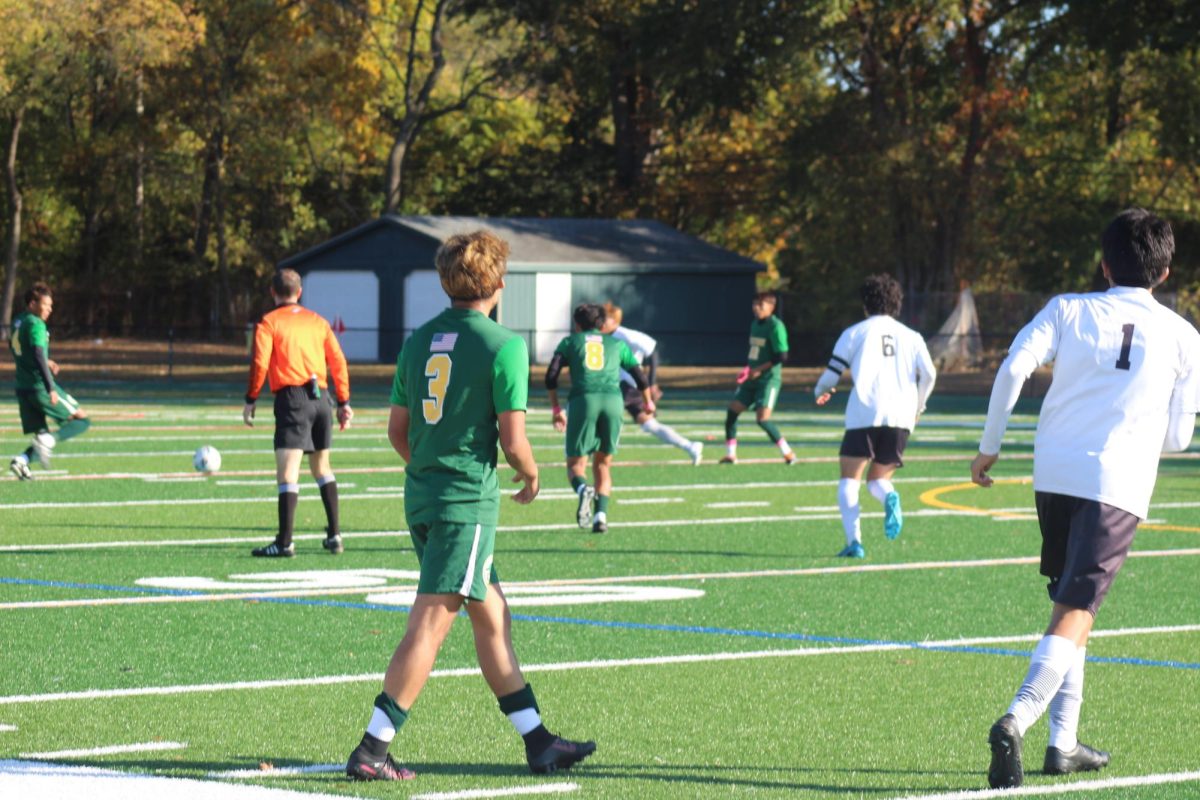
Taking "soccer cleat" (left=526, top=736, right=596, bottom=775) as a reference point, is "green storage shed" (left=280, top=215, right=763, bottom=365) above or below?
above

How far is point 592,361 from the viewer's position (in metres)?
15.3

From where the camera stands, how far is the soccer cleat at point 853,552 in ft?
44.9

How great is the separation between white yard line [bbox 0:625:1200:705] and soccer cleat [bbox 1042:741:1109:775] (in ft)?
8.70

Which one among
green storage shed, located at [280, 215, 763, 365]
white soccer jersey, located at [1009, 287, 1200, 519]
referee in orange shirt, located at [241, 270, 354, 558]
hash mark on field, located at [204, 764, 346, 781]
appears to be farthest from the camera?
green storage shed, located at [280, 215, 763, 365]

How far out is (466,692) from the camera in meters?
8.32

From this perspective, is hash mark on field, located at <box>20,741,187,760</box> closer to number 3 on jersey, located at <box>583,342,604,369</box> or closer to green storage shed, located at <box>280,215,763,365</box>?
number 3 on jersey, located at <box>583,342,604,369</box>

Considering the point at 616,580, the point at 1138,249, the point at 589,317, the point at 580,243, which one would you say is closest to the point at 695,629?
the point at 616,580

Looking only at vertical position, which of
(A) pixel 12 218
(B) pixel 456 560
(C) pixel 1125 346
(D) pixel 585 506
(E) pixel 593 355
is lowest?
(D) pixel 585 506

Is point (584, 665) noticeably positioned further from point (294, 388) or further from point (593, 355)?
point (593, 355)

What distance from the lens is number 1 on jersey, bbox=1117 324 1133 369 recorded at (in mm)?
6668

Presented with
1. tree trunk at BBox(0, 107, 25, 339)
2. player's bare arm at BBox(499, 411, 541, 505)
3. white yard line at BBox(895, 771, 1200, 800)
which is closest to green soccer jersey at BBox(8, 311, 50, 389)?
player's bare arm at BBox(499, 411, 541, 505)

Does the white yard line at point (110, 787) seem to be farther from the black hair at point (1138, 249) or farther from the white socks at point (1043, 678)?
the black hair at point (1138, 249)

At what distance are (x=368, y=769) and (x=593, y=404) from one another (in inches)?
358

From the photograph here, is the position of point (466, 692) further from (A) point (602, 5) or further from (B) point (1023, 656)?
(A) point (602, 5)
